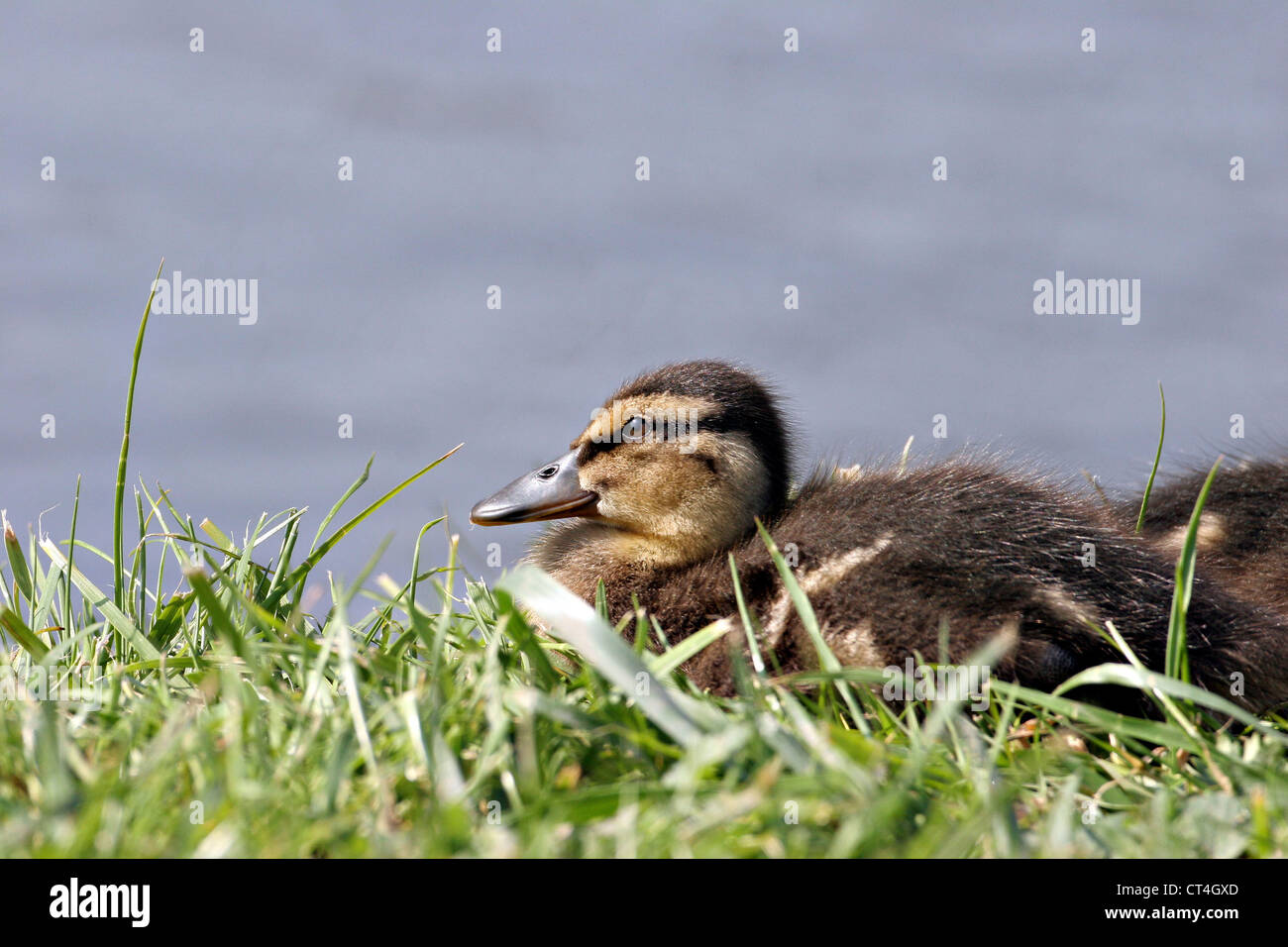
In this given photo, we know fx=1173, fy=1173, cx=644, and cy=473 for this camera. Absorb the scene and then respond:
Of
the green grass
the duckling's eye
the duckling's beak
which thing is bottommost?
the green grass

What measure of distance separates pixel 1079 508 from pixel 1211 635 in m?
0.38

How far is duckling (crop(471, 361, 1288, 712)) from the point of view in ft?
7.00

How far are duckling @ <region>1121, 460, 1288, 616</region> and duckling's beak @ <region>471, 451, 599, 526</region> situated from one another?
1377mm

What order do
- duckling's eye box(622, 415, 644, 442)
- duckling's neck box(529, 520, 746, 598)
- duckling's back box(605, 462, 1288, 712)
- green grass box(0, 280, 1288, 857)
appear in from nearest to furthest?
1. green grass box(0, 280, 1288, 857)
2. duckling's back box(605, 462, 1288, 712)
3. duckling's neck box(529, 520, 746, 598)
4. duckling's eye box(622, 415, 644, 442)

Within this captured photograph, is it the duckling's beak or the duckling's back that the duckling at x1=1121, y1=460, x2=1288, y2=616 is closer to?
the duckling's back

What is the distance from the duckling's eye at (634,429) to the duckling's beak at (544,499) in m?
0.16

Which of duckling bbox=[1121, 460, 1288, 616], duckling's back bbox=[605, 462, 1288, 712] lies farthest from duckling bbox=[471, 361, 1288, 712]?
duckling bbox=[1121, 460, 1288, 616]

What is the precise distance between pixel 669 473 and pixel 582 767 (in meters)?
1.39

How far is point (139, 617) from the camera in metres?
2.58

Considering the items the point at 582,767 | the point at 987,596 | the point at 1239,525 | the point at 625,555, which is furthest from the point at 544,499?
the point at 1239,525

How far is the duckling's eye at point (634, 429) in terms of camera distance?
2936 mm
